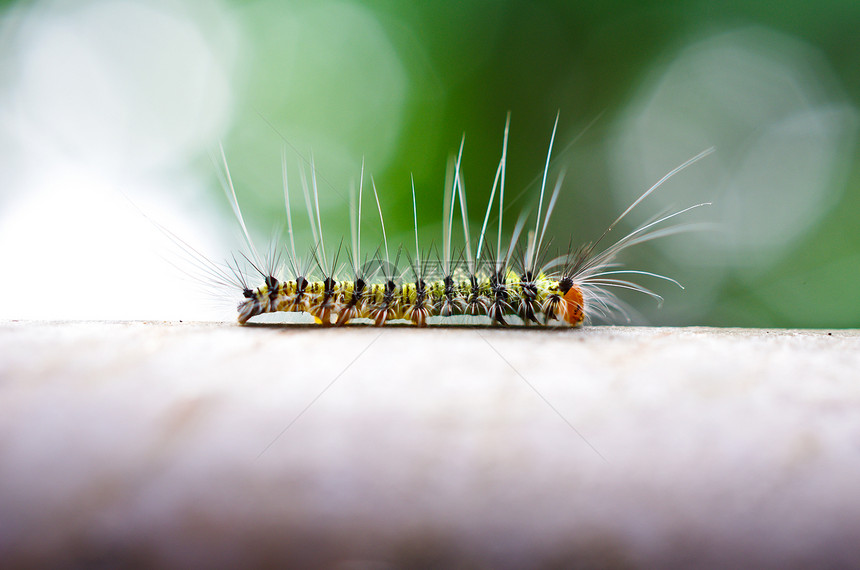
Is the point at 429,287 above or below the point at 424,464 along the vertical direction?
above

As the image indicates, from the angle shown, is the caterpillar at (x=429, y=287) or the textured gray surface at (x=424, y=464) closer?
the textured gray surface at (x=424, y=464)

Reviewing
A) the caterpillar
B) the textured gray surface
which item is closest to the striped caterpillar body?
the caterpillar

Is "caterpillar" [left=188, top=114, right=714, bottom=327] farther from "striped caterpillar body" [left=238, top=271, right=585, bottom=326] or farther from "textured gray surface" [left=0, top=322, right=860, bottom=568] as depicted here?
"textured gray surface" [left=0, top=322, right=860, bottom=568]

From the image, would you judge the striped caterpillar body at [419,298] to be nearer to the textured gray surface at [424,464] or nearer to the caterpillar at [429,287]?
the caterpillar at [429,287]

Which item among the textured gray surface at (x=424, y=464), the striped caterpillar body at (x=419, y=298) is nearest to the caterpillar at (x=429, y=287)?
the striped caterpillar body at (x=419, y=298)

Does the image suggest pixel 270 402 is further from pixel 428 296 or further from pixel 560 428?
pixel 428 296

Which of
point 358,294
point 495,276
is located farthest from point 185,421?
point 495,276

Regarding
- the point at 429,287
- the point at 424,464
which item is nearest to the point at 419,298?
the point at 429,287

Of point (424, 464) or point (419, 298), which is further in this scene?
point (419, 298)

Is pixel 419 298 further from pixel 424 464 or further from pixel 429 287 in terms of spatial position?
pixel 424 464
